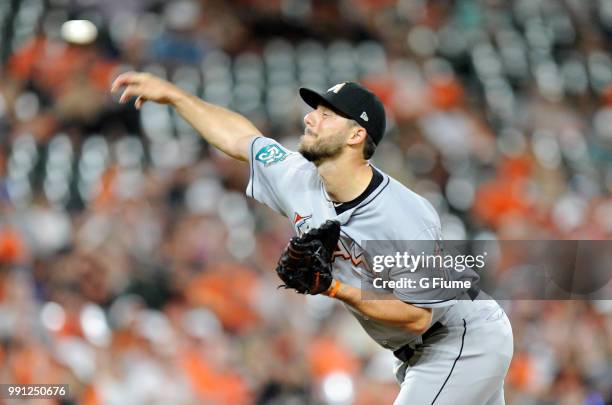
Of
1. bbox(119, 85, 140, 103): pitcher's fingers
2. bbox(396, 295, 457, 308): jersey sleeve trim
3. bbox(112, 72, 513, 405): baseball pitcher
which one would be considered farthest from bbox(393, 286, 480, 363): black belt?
bbox(119, 85, 140, 103): pitcher's fingers

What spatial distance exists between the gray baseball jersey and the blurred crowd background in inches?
103

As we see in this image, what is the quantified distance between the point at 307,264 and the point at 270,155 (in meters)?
0.95

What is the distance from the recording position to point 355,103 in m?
4.16

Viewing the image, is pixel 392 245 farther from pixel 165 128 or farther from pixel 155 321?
pixel 165 128

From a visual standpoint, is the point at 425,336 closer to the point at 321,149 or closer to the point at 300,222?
the point at 300,222

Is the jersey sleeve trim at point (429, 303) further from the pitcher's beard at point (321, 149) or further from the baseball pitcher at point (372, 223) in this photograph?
the pitcher's beard at point (321, 149)

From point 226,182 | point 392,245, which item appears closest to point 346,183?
point 392,245

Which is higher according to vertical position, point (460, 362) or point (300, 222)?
point (300, 222)

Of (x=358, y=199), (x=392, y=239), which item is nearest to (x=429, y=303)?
(x=392, y=239)

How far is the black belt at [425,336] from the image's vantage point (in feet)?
14.1

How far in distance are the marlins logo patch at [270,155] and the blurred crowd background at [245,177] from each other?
261cm

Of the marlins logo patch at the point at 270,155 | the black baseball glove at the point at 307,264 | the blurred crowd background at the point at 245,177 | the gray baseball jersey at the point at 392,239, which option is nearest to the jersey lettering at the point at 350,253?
the gray baseball jersey at the point at 392,239

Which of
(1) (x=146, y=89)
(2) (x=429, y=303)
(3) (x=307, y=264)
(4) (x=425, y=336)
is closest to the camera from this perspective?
(3) (x=307, y=264)

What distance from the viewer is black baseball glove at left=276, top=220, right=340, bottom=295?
358cm
